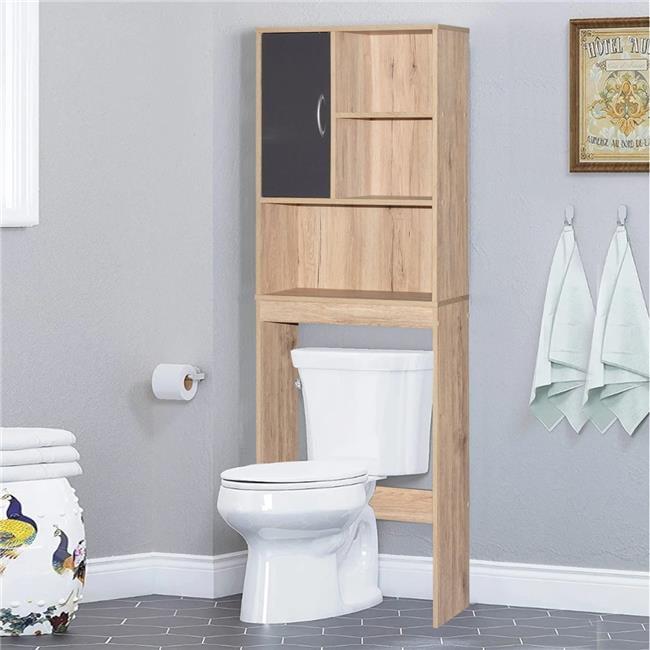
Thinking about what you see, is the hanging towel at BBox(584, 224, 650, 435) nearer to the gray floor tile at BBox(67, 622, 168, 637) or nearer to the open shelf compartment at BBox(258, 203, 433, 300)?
the open shelf compartment at BBox(258, 203, 433, 300)

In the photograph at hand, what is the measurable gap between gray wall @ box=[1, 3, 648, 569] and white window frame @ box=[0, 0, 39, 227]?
5 cm

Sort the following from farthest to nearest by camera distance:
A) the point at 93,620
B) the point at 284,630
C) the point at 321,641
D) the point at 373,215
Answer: the point at 373,215 < the point at 93,620 < the point at 284,630 < the point at 321,641

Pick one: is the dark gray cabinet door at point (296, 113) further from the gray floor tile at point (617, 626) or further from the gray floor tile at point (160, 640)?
the gray floor tile at point (617, 626)

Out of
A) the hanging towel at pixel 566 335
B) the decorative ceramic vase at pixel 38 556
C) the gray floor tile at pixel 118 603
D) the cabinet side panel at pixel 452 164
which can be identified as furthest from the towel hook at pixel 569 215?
the gray floor tile at pixel 118 603

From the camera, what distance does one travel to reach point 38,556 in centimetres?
347

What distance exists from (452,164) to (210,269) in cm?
82

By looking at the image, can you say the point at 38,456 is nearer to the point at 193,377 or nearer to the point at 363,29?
the point at 193,377

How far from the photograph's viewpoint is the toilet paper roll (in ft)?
13.1

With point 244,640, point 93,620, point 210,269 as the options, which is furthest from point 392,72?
point 93,620

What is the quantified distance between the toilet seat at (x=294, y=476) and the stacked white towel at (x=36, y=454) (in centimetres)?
44

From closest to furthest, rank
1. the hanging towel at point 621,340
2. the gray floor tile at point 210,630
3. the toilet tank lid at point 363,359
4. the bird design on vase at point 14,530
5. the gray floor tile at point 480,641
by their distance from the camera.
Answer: the bird design on vase at point 14,530
the gray floor tile at point 480,641
the gray floor tile at point 210,630
the hanging towel at point 621,340
the toilet tank lid at point 363,359

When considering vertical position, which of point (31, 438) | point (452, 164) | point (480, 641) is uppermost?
point (452, 164)

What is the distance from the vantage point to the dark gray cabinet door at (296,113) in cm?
380

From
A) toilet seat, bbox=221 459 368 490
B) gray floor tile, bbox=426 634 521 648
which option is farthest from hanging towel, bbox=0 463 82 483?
gray floor tile, bbox=426 634 521 648
